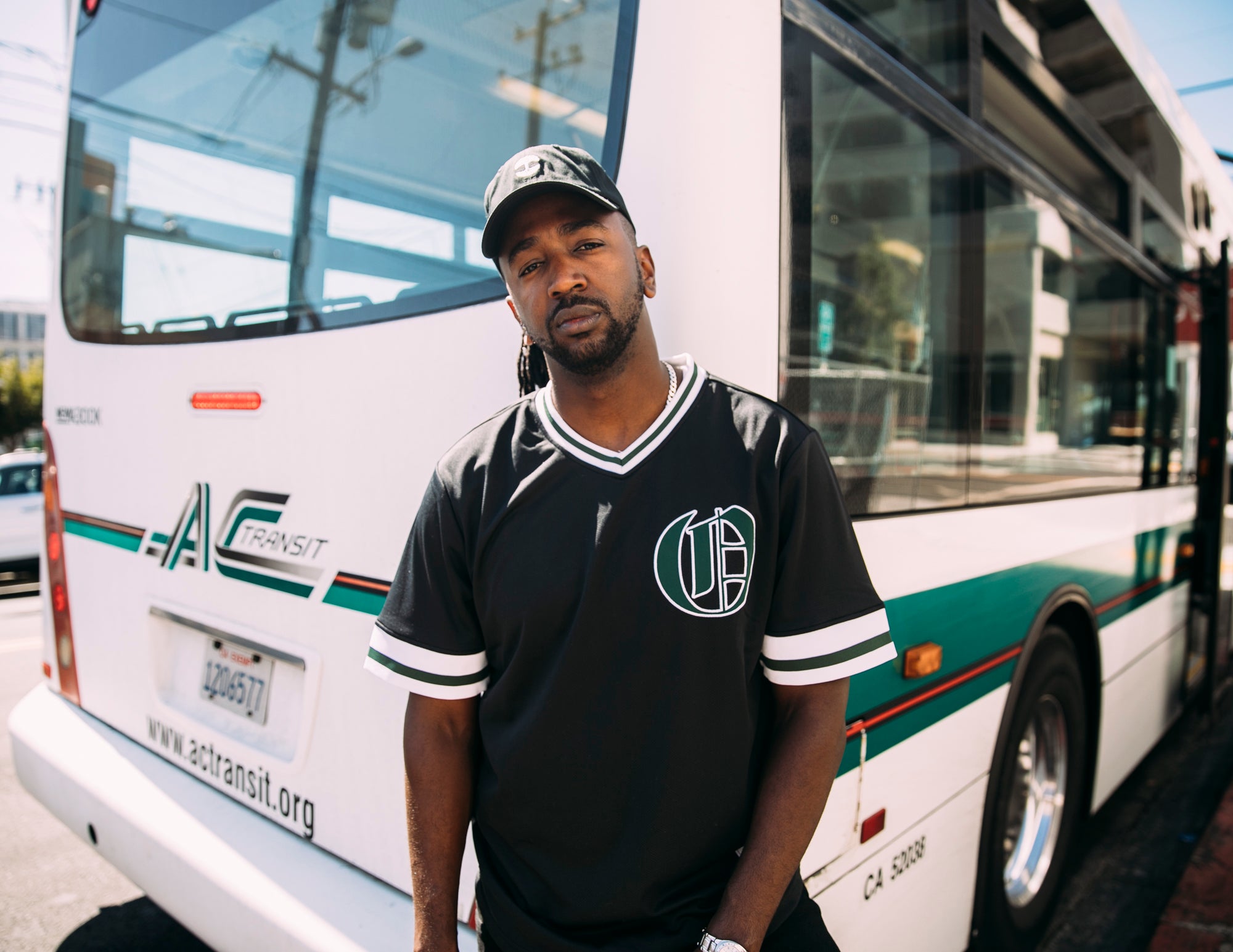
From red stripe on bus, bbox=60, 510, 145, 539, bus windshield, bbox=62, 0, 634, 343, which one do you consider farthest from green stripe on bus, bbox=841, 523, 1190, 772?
red stripe on bus, bbox=60, 510, 145, 539

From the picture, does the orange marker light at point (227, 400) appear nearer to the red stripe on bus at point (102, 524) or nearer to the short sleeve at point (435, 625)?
the red stripe on bus at point (102, 524)

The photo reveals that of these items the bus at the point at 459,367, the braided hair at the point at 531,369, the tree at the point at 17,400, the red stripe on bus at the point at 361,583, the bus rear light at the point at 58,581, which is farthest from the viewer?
the tree at the point at 17,400

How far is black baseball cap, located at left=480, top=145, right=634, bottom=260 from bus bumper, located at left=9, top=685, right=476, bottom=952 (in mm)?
1271

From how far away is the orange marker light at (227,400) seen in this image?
6.79 ft

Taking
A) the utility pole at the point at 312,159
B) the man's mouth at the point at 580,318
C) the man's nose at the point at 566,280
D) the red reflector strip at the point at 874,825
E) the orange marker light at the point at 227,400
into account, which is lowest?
the red reflector strip at the point at 874,825

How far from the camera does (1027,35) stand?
8.21 feet

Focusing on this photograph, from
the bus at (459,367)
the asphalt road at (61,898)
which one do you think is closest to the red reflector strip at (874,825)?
the bus at (459,367)

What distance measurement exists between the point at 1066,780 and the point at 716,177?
105 inches

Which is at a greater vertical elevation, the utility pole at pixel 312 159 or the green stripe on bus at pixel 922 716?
the utility pole at pixel 312 159

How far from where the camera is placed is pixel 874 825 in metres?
1.89

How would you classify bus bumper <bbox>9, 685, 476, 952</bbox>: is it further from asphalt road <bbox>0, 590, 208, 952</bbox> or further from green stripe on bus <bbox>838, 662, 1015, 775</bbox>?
green stripe on bus <bbox>838, 662, 1015, 775</bbox>

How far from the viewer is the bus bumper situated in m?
1.71

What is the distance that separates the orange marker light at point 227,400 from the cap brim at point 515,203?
3.32ft

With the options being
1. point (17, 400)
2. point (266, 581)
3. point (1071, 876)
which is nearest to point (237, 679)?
point (266, 581)
